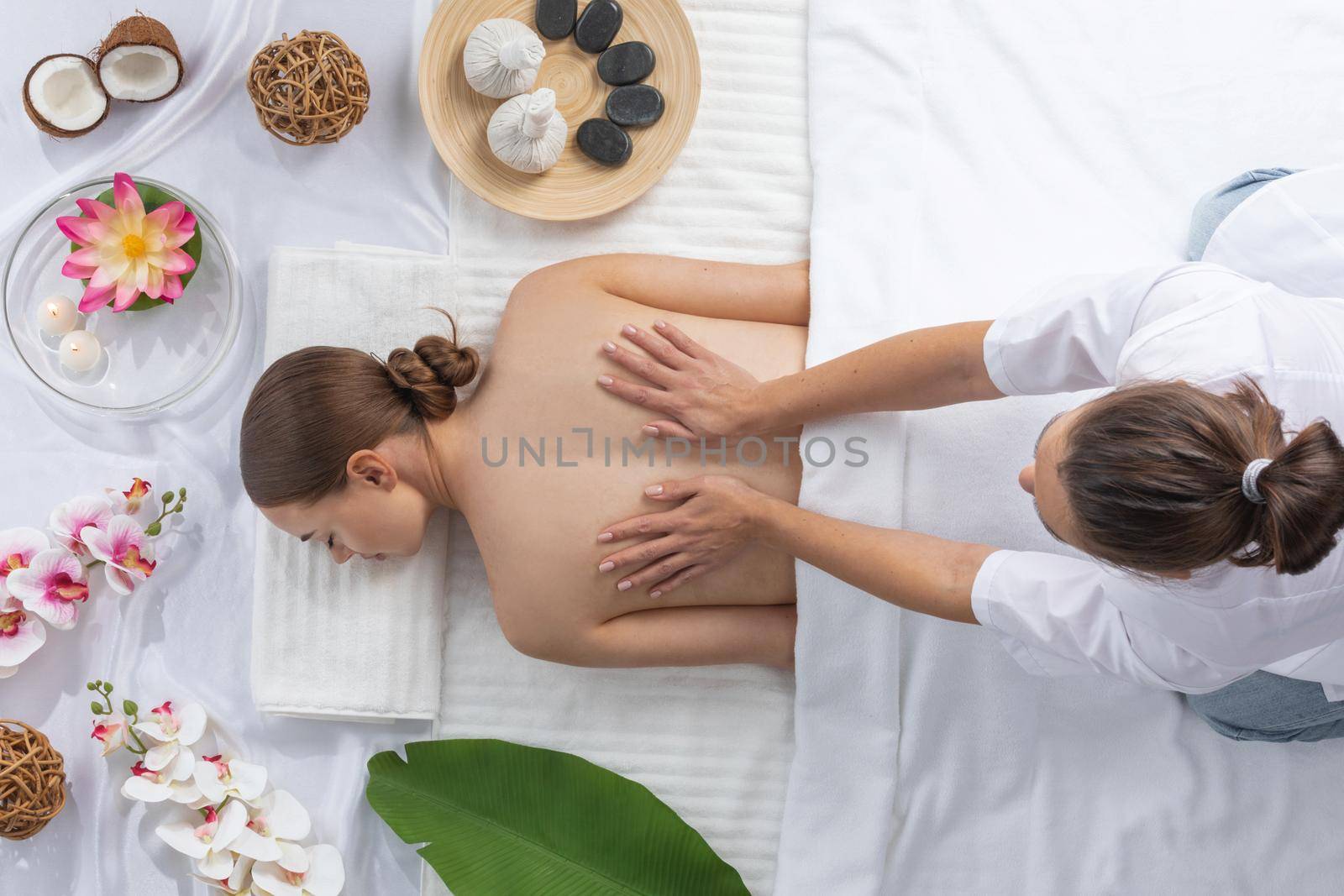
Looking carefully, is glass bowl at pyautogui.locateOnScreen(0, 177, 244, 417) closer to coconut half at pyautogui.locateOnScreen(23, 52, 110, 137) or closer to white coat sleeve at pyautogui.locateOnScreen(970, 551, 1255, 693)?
coconut half at pyautogui.locateOnScreen(23, 52, 110, 137)

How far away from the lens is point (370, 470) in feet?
4.46

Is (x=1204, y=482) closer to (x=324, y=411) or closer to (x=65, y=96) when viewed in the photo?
(x=324, y=411)

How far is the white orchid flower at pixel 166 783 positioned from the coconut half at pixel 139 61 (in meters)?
1.14

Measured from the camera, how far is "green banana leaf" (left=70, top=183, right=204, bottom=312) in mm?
1561

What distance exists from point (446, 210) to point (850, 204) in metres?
0.70

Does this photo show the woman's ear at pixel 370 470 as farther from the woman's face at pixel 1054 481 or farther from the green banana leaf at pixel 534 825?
the woman's face at pixel 1054 481

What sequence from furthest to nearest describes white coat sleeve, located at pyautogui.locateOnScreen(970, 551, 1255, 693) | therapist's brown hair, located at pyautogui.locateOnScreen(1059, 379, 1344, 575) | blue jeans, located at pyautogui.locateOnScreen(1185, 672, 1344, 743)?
blue jeans, located at pyautogui.locateOnScreen(1185, 672, 1344, 743) → white coat sleeve, located at pyautogui.locateOnScreen(970, 551, 1255, 693) → therapist's brown hair, located at pyautogui.locateOnScreen(1059, 379, 1344, 575)

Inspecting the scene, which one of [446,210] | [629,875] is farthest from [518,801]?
[446,210]

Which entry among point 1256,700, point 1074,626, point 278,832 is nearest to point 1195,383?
point 1074,626

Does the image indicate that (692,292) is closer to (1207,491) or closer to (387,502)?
(387,502)

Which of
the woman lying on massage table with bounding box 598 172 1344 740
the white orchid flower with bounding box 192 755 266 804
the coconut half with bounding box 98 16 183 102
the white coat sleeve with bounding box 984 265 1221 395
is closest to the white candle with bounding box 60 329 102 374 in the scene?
the coconut half with bounding box 98 16 183 102

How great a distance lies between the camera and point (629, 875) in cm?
147

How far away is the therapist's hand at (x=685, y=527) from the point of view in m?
1.36

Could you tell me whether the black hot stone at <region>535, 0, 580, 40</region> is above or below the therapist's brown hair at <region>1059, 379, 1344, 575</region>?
above
